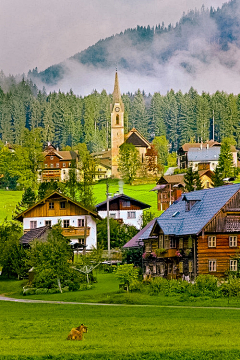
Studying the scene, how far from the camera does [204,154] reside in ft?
576

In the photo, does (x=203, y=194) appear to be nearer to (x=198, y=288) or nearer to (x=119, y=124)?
(x=198, y=288)

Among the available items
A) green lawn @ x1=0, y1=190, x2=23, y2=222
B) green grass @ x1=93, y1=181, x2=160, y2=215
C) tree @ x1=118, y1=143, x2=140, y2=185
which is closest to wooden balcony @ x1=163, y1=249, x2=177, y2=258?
green lawn @ x1=0, y1=190, x2=23, y2=222

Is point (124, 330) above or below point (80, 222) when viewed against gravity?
below

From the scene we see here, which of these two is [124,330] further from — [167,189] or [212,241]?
[167,189]

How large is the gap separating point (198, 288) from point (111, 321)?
45.1 ft

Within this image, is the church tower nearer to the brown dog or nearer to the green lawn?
the green lawn

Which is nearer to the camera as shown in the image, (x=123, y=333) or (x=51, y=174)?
(x=123, y=333)

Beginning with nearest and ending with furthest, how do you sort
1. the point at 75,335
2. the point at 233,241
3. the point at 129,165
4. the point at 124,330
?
the point at 75,335 < the point at 124,330 < the point at 233,241 < the point at 129,165

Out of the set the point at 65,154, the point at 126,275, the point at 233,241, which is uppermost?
the point at 65,154

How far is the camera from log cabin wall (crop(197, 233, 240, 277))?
49.8 meters

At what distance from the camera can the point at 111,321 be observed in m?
29.3

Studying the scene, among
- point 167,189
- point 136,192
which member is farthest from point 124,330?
point 136,192

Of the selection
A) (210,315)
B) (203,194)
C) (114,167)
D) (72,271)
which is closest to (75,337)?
(210,315)

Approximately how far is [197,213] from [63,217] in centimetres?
3079
